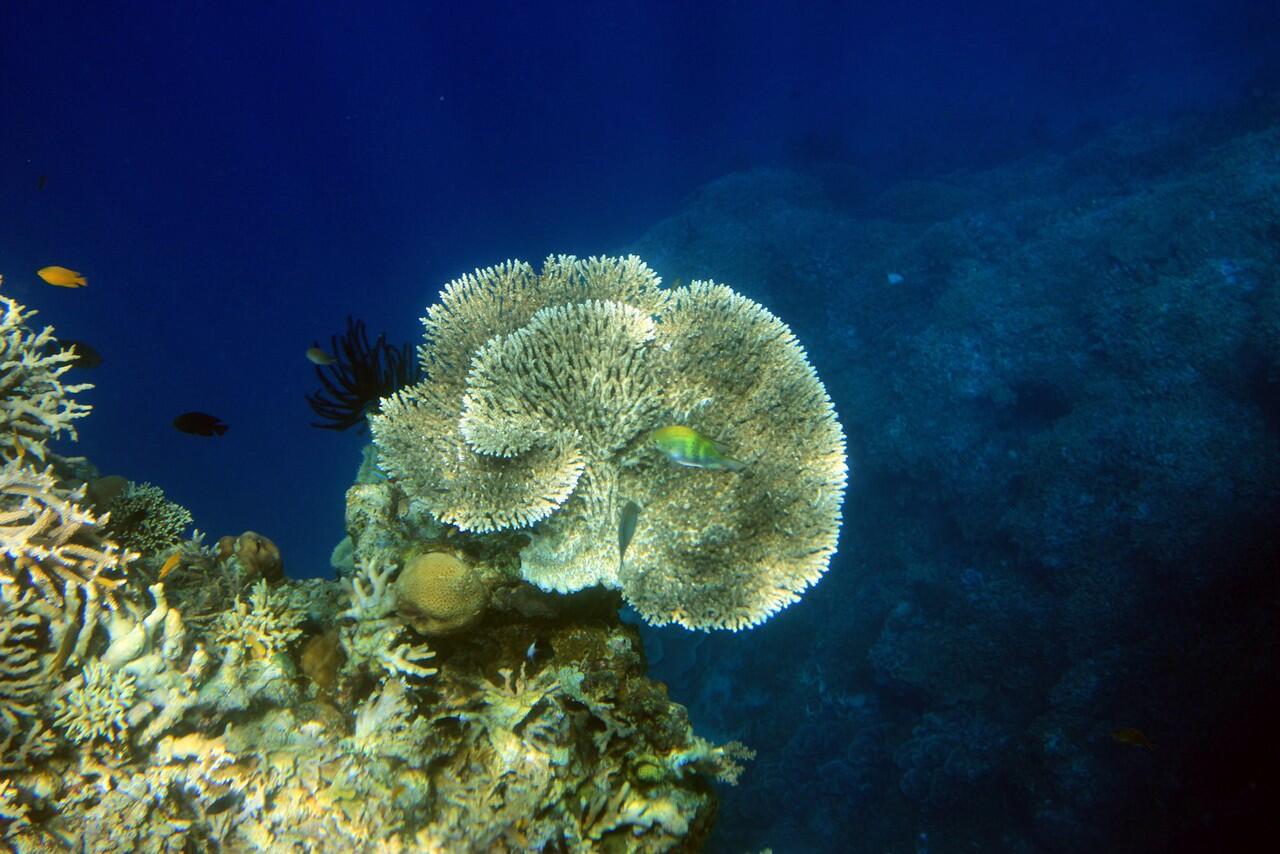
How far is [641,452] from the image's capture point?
3.97m

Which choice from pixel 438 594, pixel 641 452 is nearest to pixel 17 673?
pixel 438 594

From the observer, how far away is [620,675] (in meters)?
3.82

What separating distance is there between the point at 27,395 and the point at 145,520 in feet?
3.35

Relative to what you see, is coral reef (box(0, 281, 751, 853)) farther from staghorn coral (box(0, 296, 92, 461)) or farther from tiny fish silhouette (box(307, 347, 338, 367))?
tiny fish silhouette (box(307, 347, 338, 367))

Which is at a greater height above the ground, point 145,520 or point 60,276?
point 60,276

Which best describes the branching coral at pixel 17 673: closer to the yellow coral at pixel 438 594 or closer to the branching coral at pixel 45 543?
the branching coral at pixel 45 543

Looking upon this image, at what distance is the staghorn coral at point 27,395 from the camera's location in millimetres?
3607

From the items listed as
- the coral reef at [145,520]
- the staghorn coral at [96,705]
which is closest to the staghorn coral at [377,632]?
the staghorn coral at [96,705]

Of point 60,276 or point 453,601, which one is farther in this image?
point 60,276

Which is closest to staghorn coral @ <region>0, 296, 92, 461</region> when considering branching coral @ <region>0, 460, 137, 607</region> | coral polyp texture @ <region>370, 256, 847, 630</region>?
branching coral @ <region>0, 460, 137, 607</region>

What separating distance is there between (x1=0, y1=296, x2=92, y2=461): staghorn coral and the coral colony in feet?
0.06

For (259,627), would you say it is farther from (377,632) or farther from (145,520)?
(145,520)

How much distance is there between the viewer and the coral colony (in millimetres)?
2963

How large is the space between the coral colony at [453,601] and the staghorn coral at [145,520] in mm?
18
